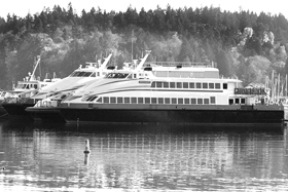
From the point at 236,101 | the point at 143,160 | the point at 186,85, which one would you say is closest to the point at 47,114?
the point at 186,85

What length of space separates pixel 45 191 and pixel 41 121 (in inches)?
2095

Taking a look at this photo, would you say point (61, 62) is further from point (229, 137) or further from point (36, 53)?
point (229, 137)

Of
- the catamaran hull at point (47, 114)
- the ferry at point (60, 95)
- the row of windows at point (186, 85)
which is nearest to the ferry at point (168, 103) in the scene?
the row of windows at point (186, 85)

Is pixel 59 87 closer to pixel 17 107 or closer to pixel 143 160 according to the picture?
pixel 17 107

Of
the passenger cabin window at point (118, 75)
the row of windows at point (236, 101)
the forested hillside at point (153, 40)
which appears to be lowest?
the row of windows at point (236, 101)

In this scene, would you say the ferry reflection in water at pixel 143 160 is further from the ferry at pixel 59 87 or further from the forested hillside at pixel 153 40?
the forested hillside at pixel 153 40

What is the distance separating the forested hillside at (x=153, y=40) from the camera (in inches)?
6590

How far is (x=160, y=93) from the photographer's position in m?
96.4

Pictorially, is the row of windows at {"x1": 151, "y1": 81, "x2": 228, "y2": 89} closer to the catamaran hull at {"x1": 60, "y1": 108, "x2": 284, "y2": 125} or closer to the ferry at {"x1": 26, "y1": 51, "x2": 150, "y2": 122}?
the ferry at {"x1": 26, "y1": 51, "x2": 150, "y2": 122}

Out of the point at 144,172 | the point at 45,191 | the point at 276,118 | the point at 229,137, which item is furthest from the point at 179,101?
the point at 45,191

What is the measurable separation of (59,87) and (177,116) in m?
13.8


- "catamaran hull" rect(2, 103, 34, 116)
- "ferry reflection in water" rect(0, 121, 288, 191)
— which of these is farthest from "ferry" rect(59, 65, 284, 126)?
"catamaran hull" rect(2, 103, 34, 116)

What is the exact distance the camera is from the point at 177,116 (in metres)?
95.9

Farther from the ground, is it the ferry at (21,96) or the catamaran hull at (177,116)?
the ferry at (21,96)
